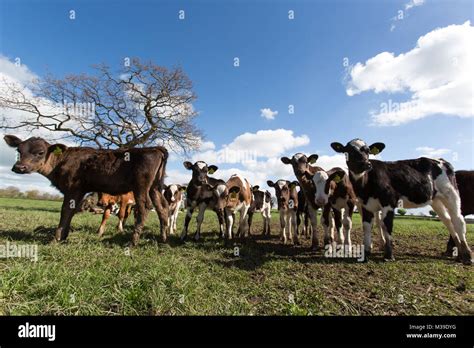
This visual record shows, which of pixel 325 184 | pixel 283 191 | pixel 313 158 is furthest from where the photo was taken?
pixel 283 191

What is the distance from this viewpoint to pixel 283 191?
34.4 ft

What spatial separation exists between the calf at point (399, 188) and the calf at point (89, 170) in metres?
5.40

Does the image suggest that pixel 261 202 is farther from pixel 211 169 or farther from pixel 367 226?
pixel 367 226

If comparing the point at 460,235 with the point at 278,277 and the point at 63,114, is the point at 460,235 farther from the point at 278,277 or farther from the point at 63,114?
the point at 63,114

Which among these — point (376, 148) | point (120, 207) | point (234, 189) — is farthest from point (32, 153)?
point (376, 148)

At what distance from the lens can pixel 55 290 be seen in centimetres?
312

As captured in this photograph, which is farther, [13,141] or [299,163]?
[299,163]

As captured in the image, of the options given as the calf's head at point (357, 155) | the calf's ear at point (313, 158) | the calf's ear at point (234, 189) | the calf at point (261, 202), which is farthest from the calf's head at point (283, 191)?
the calf's head at point (357, 155)

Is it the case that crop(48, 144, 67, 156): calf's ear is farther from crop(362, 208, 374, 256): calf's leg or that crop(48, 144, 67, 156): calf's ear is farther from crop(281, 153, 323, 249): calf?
crop(362, 208, 374, 256): calf's leg

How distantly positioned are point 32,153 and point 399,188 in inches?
369

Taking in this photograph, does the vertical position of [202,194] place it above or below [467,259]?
above

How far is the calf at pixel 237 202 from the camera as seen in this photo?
10135 mm

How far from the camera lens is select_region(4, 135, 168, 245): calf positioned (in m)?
6.73

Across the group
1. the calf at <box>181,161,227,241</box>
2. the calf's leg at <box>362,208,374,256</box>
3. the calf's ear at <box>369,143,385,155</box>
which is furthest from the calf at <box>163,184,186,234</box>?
the calf's ear at <box>369,143,385,155</box>
